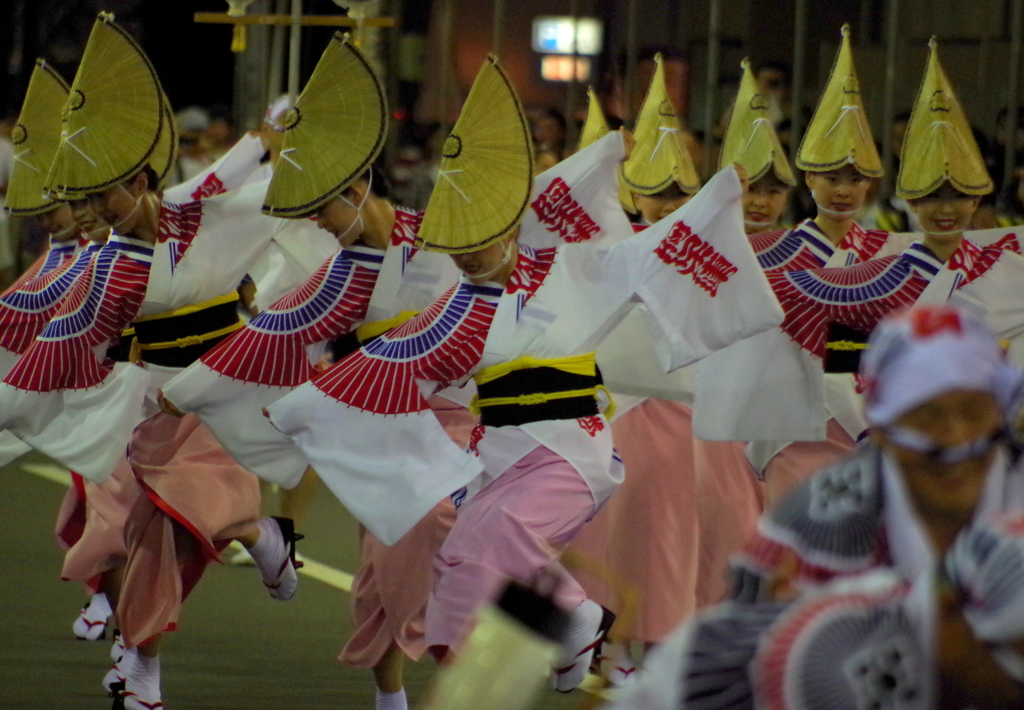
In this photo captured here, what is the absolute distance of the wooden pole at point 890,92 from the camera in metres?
8.22

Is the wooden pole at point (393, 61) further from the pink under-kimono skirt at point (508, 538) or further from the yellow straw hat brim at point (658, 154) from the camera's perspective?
the pink under-kimono skirt at point (508, 538)

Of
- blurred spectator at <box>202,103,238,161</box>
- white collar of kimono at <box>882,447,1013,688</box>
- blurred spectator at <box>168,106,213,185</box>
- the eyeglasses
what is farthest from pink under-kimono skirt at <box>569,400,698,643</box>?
blurred spectator at <box>202,103,238,161</box>

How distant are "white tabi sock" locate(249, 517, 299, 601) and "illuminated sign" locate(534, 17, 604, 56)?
A: 444cm

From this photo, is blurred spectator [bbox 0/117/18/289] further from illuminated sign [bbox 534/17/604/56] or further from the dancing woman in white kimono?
the dancing woman in white kimono

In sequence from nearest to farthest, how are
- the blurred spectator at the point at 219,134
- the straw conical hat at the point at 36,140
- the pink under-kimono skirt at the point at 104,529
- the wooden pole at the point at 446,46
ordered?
the pink under-kimono skirt at the point at 104,529 < the straw conical hat at the point at 36,140 < the wooden pole at the point at 446,46 < the blurred spectator at the point at 219,134

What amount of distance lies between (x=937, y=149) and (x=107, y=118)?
230 cm

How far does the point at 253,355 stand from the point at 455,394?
1.96ft

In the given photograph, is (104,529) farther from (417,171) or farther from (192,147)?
(192,147)

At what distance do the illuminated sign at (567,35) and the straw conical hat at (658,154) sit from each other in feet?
11.3

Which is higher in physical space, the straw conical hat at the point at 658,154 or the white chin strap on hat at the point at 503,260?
the straw conical hat at the point at 658,154

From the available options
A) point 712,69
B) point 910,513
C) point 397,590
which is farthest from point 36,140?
point 910,513

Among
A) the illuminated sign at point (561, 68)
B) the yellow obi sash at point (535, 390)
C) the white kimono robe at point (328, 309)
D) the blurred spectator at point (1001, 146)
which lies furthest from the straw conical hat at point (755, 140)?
the illuminated sign at point (561, 68)

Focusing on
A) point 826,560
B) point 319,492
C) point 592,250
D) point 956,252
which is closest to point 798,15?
point 319,492

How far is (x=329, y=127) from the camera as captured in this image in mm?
4977
